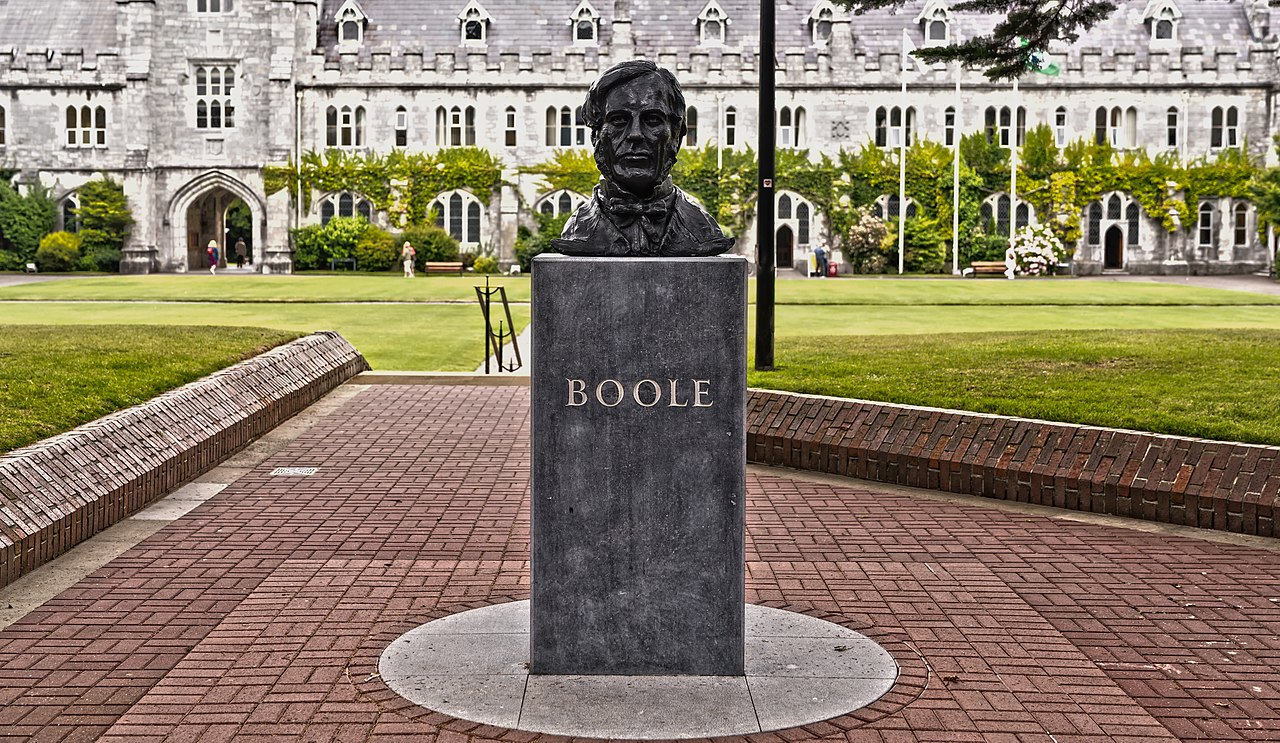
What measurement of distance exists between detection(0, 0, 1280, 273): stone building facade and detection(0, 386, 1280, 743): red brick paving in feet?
A: 161

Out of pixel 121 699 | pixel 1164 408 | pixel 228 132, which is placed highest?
pixel 228 132

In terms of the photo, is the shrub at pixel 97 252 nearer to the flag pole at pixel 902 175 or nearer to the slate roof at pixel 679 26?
the slate roof at pixel 679 26

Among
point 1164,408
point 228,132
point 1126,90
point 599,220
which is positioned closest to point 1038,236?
point 1126,90

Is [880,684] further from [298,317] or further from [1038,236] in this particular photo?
[1038,236]

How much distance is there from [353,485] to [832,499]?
3.60 meters

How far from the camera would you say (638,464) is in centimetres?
618

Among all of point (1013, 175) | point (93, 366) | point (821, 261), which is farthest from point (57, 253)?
point (93, 366)

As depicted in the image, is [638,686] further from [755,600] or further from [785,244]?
[785,244]

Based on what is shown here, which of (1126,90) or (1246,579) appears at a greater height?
(1126,90)

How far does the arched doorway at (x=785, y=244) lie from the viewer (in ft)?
195

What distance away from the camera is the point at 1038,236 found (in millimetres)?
55844

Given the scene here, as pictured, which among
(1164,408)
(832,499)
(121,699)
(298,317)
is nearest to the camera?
(121,699)

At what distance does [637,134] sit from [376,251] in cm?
5096

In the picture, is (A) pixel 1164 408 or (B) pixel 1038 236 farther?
(B) pixel 1038 236
